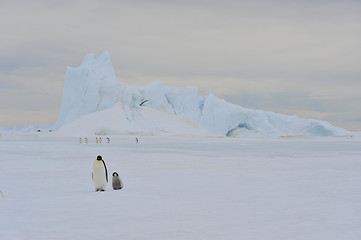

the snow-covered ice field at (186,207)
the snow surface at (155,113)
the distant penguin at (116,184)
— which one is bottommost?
the snow-covered ice field at (186,207)

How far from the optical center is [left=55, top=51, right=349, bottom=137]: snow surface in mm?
55750

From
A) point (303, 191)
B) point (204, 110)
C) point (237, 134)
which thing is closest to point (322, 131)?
point (237, 134)

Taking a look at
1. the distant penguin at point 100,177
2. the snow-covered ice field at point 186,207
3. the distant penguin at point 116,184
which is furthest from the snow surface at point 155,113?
the distant penguin at point 100,177

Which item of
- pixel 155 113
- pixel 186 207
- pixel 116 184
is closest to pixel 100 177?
pixel 116 184

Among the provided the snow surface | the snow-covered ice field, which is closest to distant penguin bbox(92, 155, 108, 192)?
the snow-covered ice field

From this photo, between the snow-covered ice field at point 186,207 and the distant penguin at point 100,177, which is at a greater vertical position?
the distant penguin at point 100,177

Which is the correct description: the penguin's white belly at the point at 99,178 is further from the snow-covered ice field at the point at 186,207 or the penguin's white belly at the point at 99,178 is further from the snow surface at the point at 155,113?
the snow surface at the point at 155,113

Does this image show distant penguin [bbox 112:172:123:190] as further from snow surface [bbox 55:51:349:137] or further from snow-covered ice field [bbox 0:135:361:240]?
snow surface [bbox 55:51:349:137]

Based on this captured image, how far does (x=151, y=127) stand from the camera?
56906 mm

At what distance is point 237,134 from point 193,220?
5394 centimetres

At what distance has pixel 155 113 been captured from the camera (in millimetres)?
58781

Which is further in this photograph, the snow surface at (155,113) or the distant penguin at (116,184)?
the snow surface at (155,113)

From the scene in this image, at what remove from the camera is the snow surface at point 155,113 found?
55.8 m

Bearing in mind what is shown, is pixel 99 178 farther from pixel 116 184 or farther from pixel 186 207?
pixel 186 207
